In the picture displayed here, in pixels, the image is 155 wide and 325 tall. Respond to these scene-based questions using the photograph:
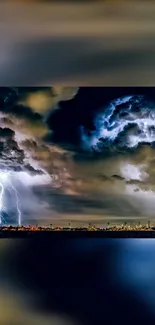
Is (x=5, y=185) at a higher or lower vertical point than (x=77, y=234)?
higher

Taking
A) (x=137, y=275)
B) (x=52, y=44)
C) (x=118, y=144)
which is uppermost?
(x=52, y=44)

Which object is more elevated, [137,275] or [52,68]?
[52,68]

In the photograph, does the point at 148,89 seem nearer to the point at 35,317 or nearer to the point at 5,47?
the point at 5,47

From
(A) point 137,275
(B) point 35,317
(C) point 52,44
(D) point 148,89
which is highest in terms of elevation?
(C) point 52,44

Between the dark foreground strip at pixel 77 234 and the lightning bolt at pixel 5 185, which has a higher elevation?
the lightning bolt at pixel 5 185

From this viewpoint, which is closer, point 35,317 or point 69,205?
point 35,317

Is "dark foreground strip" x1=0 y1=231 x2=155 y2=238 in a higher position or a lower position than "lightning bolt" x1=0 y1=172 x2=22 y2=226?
lower

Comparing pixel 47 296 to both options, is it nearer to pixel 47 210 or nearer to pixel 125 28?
pixel 47 210

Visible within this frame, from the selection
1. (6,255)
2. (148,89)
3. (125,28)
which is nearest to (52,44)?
(125,28)

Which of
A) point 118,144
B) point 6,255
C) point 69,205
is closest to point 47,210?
point 69,205
